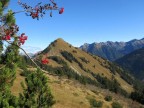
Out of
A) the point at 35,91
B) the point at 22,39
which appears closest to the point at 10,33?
the point at 22,39

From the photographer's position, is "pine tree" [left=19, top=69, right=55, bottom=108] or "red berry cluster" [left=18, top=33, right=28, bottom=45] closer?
"red berry cluster" [left=18, top=33, right=28, bottom=45]

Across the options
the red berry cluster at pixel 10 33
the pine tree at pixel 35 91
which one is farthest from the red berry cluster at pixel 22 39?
the pine tree at pixel 35 91

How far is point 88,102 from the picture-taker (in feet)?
220

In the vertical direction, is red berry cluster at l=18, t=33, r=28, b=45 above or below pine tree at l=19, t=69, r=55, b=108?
above

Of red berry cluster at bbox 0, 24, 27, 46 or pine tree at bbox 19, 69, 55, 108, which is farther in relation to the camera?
pine tree at bbox 19, 69, 55, 108

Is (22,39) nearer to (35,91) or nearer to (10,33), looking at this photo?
(10,33)

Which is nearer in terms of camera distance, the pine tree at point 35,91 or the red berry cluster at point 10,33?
the red berry cluster at point 10,33

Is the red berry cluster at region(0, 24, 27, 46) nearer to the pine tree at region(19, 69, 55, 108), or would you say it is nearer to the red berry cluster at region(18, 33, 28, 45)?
the red berry cluster at region(18, 33, 28, 45)

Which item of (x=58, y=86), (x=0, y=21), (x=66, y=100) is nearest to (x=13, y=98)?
(x=0, y=21)

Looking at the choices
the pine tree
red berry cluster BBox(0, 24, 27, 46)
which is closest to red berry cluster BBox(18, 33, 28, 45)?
red berry cluster BBox(0, 24, 27, 46)

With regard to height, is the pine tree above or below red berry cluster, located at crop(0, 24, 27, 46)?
below

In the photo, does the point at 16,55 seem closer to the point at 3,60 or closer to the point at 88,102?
the point at 3,60

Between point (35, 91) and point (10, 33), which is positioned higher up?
point (10, 33)

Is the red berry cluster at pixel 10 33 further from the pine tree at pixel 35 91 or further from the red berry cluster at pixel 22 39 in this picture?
the pine tree at pixel 35 91
